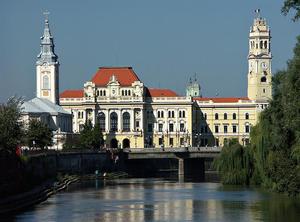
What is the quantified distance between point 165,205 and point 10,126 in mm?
16765

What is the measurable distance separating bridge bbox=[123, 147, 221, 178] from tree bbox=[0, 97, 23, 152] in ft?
161

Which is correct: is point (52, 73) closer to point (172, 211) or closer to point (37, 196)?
point (37, 196)

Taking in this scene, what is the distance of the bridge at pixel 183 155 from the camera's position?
14350cm

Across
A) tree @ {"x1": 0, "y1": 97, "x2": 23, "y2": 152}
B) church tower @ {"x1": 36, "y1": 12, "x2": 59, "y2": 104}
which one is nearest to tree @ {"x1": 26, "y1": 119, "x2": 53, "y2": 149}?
tree @ {"x1": 0, "y1": 97, "x2": 23, "y2": 152}

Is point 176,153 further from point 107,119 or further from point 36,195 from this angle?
point 36,195

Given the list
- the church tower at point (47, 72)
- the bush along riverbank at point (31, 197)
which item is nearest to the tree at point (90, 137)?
the church tower at point (47, 72)

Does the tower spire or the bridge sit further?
the tower spire

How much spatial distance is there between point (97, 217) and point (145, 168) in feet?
305

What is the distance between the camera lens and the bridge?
144m

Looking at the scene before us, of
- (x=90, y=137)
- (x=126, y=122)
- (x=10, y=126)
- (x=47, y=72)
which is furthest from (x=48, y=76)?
(x=10, y=126)

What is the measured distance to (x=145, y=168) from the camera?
16238cm

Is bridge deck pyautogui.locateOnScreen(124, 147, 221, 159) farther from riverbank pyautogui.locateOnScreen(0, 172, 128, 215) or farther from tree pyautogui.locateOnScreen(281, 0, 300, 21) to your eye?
tree pyautogui.locateOnScreen(281, 0, 300, 21)

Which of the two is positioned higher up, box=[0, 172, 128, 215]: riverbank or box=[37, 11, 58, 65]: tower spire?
box=[37, 11, 58, 65]: tower spire

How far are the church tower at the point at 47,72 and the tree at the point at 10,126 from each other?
A: 93.0m
